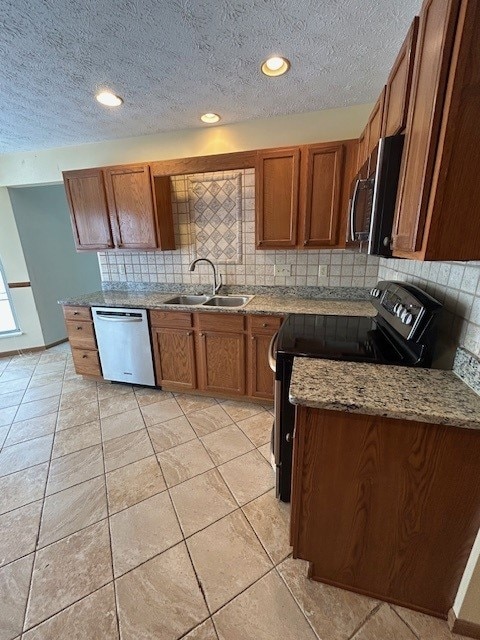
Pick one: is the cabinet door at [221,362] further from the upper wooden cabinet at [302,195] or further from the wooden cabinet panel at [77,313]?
the wooden cabinet panel at [77,313]

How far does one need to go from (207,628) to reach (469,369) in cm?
142

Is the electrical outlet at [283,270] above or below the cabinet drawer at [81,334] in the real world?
above

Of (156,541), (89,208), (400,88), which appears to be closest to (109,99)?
(89,208)

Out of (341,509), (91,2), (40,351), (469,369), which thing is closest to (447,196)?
(469,369)

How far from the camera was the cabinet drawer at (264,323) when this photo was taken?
220 cm

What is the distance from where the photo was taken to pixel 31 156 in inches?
118

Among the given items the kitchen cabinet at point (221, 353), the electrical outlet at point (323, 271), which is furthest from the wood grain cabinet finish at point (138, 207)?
the electrical outlet at point (323, 271)

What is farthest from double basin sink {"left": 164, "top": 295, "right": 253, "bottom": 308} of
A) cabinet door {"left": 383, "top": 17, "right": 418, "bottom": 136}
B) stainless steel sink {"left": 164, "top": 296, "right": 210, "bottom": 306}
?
cabinet door {"left": 383, "top": 17, "right": 418, "bottom": 136}

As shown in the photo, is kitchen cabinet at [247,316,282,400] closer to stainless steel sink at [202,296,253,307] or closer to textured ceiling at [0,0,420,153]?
stainless steel sink at [202,296,253,307]

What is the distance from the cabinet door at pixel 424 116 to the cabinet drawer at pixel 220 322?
1.49 m

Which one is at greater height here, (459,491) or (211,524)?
(459,491)

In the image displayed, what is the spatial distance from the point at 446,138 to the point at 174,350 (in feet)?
7.64

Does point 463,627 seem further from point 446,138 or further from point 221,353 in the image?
point 221,353

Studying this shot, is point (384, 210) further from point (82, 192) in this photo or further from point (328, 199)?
point (82, 192)
